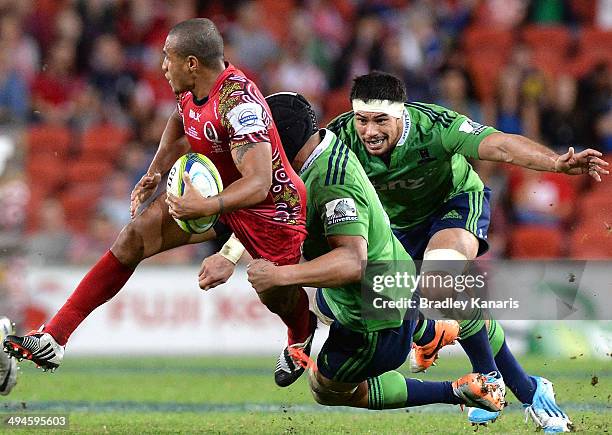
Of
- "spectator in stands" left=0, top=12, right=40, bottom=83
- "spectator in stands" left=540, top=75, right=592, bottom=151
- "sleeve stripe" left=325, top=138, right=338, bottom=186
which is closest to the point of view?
"sleeve stripe" left=325, top=138, right=338, bottom=186

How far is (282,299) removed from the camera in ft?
23.4

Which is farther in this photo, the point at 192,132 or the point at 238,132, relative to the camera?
the point at 192,132

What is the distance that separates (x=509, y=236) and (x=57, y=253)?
17.3 ft

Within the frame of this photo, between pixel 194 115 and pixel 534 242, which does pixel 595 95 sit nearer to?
pixel 534 242

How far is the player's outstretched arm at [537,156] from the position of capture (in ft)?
22.0

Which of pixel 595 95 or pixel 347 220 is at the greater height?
pixel 595 95

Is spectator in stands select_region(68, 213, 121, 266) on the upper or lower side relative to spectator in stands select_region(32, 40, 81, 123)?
lower

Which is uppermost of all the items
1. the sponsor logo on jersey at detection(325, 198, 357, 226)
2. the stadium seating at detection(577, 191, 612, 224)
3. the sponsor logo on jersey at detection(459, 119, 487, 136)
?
the sponsor logo on jersey at detection(459, 119, 487, 136)

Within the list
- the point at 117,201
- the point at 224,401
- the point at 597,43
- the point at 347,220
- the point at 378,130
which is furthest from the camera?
the point at 597,43

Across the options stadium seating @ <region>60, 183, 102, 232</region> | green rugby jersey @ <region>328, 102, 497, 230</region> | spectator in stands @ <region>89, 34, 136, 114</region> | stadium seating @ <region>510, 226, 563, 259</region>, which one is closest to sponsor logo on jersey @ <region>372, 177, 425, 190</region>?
green rugby jersey @ <region>328, 102, 497, 230</region>

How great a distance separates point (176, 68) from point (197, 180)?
754 millimetres

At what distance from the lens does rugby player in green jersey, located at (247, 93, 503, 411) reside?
20.4 ft

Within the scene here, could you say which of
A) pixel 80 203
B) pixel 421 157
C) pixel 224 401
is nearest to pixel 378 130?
pixel 421 157

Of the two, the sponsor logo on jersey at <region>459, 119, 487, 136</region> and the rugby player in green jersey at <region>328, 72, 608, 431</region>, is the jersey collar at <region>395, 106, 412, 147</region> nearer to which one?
the rugby player in green jersey at <region>328, 72, 608, 431</region>
